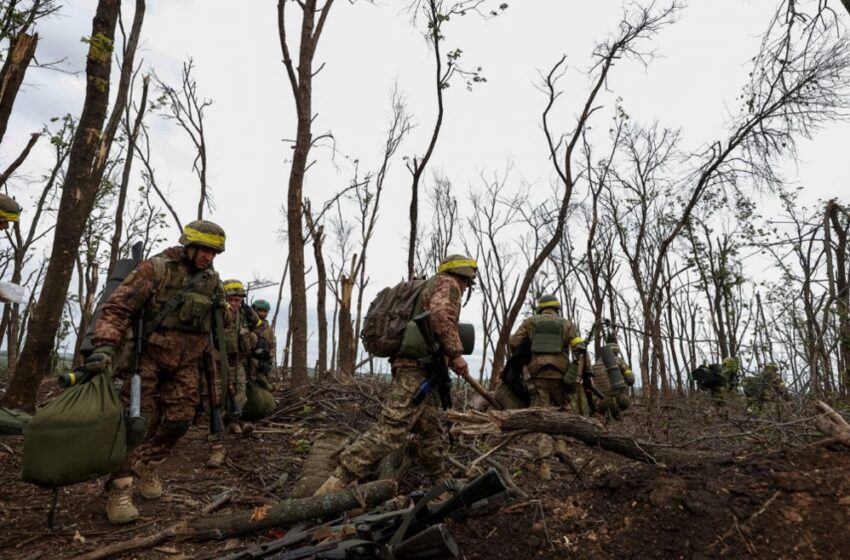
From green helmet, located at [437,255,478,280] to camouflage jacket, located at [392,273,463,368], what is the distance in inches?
2.8

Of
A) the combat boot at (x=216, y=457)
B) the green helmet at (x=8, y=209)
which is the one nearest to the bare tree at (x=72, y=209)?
the green helmet at (x=8, y=209)

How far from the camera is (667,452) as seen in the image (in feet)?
11.5

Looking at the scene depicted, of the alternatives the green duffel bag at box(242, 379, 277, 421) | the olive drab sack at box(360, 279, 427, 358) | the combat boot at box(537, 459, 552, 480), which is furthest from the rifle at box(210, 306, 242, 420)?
the combat boot at box(537, 459, 552, 480)

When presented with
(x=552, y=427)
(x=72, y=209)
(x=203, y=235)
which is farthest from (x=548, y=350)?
(x=72, y=209)

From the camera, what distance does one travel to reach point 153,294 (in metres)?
3.93

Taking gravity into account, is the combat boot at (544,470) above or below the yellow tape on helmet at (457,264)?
below

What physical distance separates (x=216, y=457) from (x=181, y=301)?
238 cm

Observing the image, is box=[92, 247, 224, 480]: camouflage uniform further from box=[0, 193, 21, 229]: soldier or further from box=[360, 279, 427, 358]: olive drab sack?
box=[360, 279, 427, 358]: olive drab sack

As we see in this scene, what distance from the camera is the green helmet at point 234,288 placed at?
666 centimetres

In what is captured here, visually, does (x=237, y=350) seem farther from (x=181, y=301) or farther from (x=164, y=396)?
(x=181, y=301)

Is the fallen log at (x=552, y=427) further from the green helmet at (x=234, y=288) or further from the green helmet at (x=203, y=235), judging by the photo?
the green helmet at (x=234, y=288)

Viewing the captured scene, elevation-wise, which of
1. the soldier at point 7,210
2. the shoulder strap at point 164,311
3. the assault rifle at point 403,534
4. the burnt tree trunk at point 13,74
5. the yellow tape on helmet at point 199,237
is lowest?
the assault rifle at point 403,534

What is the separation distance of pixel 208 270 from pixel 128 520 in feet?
6.29

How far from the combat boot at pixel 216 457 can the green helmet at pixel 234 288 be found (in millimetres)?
1903
